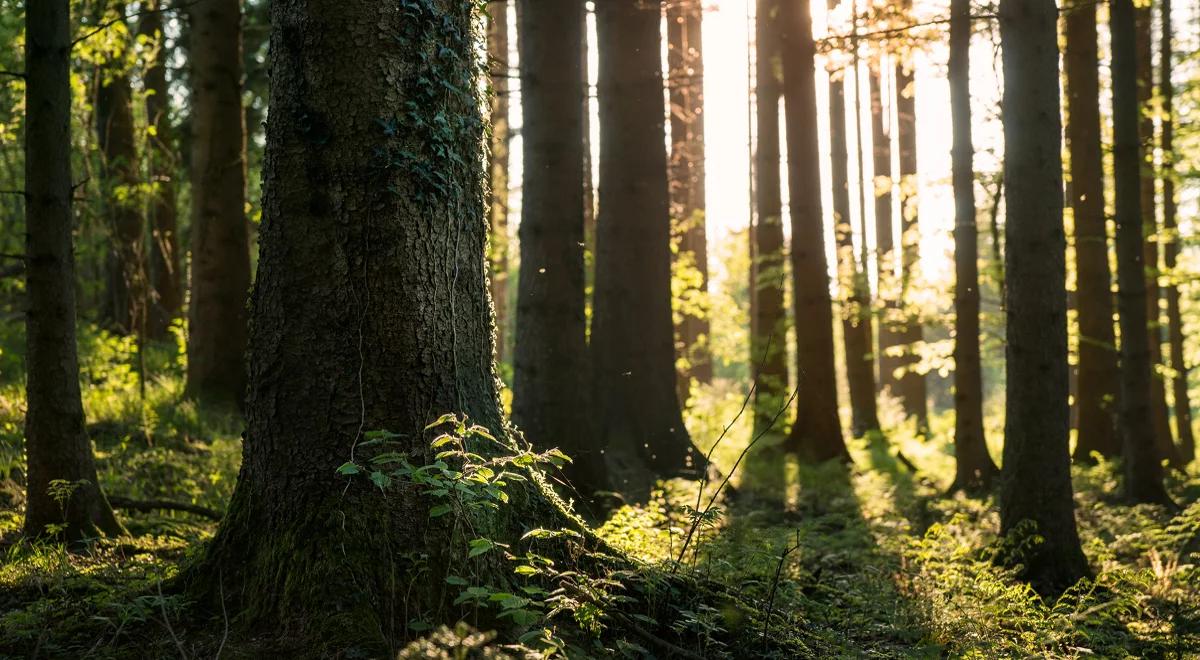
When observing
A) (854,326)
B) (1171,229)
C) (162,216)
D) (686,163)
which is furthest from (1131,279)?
(162,216)

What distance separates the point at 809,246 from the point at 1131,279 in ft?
13.8

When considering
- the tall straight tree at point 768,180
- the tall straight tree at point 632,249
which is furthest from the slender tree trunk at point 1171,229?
the tall straight tree at point 632,249

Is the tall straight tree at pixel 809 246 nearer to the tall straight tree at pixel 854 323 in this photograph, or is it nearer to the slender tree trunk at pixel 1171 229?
the tall straight tree at pixel 854 323

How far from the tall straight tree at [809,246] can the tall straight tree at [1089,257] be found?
348cm

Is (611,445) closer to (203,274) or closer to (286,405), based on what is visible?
(203,274)

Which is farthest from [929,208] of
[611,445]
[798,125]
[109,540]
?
[109,540]

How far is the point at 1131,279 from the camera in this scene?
36.4 ft

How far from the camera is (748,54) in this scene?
21.0 metres

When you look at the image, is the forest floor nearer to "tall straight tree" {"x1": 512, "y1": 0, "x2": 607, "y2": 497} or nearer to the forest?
the forest

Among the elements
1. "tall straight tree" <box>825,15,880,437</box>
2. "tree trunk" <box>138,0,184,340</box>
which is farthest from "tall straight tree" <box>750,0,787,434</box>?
"tree trunk" <box>138,0,184,340</box>

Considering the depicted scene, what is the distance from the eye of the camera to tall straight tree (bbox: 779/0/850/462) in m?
13.7

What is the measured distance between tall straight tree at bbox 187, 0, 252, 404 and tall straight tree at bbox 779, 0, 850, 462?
7.47 meters

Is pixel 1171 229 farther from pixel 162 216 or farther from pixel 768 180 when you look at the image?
pixel 162 216

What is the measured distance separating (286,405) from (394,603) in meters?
0.98
